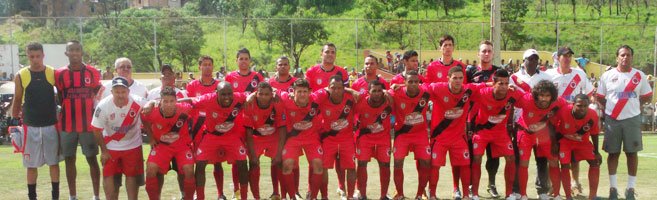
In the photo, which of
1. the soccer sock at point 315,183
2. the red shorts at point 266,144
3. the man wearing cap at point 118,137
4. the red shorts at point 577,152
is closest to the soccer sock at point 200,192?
the man wearing cap at point 118,137

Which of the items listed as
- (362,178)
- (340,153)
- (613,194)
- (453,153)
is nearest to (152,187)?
(340,153)

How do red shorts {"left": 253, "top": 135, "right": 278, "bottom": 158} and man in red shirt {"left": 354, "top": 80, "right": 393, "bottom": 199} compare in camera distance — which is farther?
red shorts {"left": 253, "top": 135, "right": 278, "bottom": 158}

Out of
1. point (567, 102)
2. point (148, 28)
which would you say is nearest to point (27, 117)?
point (567, 102)

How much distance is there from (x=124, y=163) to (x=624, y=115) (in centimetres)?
674

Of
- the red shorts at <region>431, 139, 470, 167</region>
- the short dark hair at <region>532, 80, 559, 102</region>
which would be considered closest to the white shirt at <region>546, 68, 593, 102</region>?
the short dark hair at <region>532, 80, 559, 102</region>

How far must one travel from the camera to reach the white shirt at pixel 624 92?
767 cm

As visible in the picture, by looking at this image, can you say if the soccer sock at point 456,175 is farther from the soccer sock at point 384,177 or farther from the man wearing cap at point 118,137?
the man wearing cap at point 118,137

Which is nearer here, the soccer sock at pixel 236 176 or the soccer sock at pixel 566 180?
the soccer sock at pixel 566 180

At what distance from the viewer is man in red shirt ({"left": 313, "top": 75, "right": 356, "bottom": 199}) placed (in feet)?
23.9

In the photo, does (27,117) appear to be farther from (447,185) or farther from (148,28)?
(148,28)

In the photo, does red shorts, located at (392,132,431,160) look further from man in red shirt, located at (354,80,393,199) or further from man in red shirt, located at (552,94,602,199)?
man in red shirt, located at (552,94,602,199)

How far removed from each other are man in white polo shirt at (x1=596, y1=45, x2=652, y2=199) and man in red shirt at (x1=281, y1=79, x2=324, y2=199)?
13.4 feet

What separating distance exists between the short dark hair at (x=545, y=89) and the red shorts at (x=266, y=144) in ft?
11.5

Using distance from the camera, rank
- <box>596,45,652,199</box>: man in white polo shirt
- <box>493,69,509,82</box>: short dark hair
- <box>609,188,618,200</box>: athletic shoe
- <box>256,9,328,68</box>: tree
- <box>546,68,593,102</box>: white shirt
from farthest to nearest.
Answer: <box>256,9,328,68</box>: tree < <box>546,68,593,102</box>: white shirt < <box>596,45,652,199</box>: man in white polo shirt < <box>609,188,618,200</box>: athletic shoe < <box>493,69,509,82</box>: short dark hair
